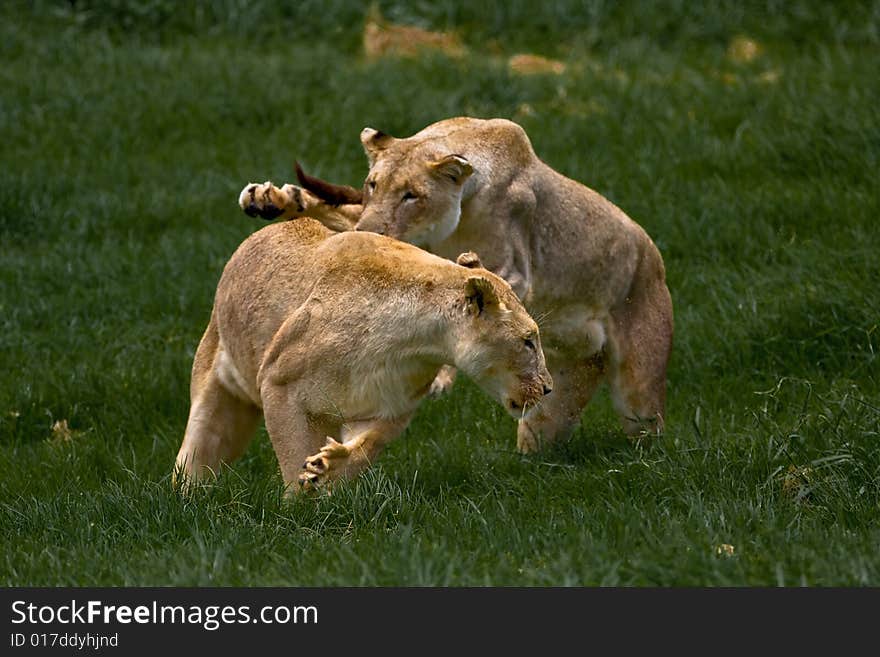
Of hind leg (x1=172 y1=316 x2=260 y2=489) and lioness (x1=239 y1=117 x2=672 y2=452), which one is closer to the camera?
lioness (x1=239 y1=117 x2=672 y2=452)

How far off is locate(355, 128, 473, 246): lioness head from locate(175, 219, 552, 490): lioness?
0.30 meters

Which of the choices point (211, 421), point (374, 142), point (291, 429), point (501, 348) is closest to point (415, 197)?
point (374, 142)

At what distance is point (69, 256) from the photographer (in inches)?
441

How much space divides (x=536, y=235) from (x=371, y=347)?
5.79 feet

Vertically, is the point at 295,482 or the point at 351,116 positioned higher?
the point at 295,482

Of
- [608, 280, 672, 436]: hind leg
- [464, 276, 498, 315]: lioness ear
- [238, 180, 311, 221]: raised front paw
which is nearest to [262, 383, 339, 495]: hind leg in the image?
[464, 276, 498, 315]: lioness ear

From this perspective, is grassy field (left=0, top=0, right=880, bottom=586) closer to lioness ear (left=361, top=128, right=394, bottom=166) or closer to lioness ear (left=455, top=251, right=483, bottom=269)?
lioness ear (left=455, top=251, right=483, bottom=269)

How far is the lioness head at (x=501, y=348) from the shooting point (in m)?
6.22

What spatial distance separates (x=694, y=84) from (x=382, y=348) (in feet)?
26.5

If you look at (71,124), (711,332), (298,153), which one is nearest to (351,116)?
(298,153)

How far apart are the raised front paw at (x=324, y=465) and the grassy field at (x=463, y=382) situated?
0.10m

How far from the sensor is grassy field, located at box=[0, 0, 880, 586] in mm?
5875

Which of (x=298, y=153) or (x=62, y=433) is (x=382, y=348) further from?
(x=298, y=153)

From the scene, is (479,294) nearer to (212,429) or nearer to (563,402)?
(212,429)
